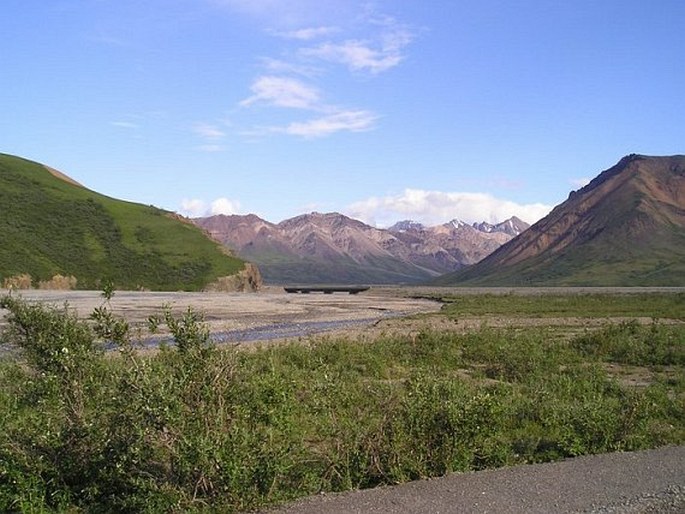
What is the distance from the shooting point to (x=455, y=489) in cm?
1115

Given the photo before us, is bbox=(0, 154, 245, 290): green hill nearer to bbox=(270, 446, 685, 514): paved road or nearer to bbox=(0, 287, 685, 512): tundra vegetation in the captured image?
bbox=(0, 287, 685, 512): tundra vegetation

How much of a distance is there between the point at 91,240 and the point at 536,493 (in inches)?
5423

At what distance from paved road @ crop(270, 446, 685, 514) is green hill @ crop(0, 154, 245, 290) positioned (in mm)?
108299

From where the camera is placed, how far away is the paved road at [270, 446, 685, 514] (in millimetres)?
10242

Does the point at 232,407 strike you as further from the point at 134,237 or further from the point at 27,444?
the point at 134,237

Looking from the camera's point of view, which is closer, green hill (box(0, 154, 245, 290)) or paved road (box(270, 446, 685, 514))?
paved road (box(270, 446, 685, 514))

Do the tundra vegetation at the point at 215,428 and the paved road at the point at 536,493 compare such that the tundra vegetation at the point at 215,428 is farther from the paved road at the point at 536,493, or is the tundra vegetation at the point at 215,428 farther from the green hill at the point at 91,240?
the green hill at the point at 91,240

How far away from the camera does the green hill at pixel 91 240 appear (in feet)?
393

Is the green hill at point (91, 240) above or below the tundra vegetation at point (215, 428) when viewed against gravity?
above

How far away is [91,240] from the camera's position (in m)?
137

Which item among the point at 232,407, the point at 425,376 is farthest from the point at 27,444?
the point at 425,376

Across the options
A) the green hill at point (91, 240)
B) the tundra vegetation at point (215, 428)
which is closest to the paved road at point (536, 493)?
the tundra vegetation at point (215, 428)

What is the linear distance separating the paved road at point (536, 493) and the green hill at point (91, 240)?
355 feet

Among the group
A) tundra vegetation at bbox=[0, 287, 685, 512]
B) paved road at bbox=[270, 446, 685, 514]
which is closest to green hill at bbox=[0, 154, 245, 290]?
tundra vegetation at bbox=[0, 287, 685, 512]
